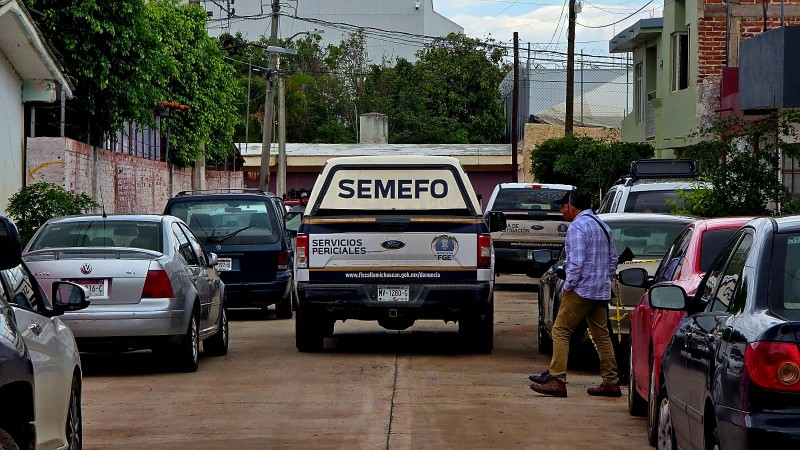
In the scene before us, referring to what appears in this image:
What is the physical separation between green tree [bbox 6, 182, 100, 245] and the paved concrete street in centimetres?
647

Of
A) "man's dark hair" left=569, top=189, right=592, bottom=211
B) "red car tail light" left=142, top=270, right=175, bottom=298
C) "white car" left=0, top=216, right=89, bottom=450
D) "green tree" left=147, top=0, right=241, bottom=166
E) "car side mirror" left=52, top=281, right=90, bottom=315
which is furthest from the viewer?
"green tree" left=147, top=0, right=241, bottom=166

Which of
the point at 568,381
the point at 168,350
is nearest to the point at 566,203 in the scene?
the point at 568,381

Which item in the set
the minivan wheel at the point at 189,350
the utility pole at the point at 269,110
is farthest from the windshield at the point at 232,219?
the utility pole at the point at 269,110

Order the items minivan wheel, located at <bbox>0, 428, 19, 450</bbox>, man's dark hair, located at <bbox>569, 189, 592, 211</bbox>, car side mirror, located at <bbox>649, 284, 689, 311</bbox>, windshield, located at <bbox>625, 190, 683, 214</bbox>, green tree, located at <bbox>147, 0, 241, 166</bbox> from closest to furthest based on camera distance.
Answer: minivan wheel, located at <bbox>0, 428, 19, 450</bbox> → car side mirror, located at <bbox>649, 284, 689, 311</bbox> → man's dark hair, located at <bbox>569, 189, 592, 211</bbox> → windshield, located at <bbox>625, 190, 683, 214</bbox> → green tree, located at <bbox>147, 0, 241, 166</bbox>

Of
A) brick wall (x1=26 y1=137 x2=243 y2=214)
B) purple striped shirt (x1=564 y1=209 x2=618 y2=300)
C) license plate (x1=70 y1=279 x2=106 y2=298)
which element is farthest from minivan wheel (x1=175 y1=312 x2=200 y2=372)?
brick wall (x1=26 y1=137 x2=243 y2=214)

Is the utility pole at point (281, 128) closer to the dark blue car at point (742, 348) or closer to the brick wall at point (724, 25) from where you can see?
the brick wall at point (724, 25)

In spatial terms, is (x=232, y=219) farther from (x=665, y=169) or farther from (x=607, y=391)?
(x=607, y=391)

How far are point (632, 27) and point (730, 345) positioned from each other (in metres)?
34.8

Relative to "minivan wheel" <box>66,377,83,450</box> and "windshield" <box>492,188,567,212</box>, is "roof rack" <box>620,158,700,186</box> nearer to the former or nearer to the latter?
"windshield" <box>492,188,567,212</box>

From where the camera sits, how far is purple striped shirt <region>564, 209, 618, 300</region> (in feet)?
39.5

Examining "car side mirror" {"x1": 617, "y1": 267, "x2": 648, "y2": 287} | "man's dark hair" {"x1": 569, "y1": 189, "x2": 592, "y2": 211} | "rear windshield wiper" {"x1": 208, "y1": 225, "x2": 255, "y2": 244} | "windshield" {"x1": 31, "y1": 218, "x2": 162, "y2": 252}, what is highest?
"man's dark hair" {"x1": 569, "y1": 189, "x2": 592, "y2": 211}

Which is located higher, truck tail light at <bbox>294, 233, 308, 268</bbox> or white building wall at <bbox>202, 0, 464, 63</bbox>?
white building wall at <bbox>202, 0, 464, 63</bbox>

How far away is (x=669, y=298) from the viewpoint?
7.82 meters

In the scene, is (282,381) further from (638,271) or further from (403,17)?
(403,17)
